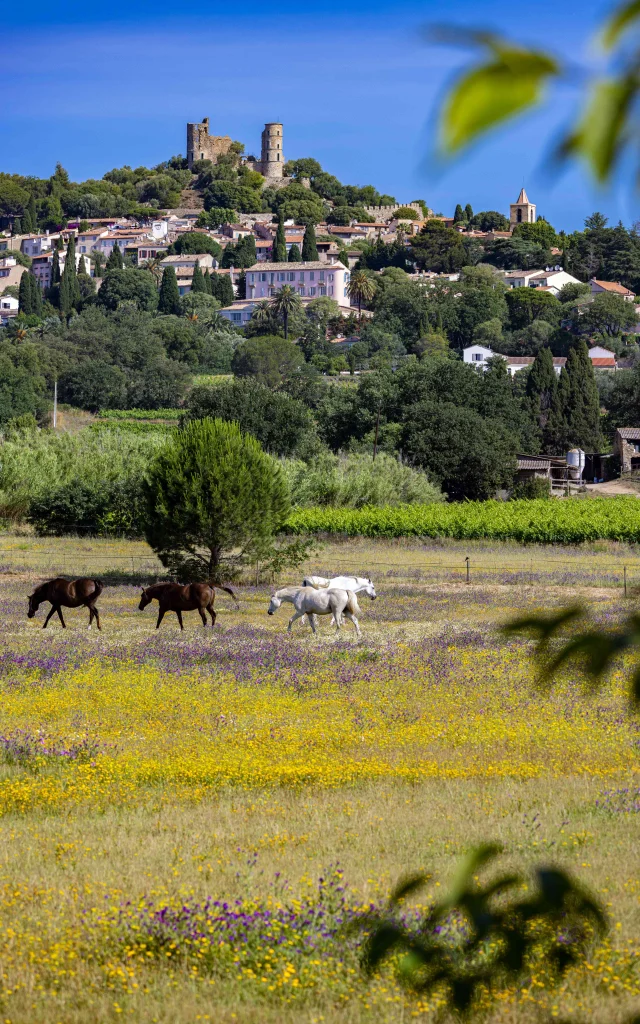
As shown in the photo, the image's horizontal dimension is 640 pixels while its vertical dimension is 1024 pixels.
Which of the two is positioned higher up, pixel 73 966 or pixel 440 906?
pixel 440 906

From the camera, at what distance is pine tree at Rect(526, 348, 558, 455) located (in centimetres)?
9794

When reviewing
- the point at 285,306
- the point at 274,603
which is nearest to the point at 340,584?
the point at 274,603

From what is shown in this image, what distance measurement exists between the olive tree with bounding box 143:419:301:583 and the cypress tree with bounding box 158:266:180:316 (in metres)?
148

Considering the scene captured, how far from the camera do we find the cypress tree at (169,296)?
181500 millimetres

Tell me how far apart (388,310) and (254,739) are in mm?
156634

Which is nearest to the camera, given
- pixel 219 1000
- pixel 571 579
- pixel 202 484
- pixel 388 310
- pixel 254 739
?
pixel 219 1000

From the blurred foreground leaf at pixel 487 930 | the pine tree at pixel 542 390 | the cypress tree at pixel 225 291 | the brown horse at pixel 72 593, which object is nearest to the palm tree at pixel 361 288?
the cypress tree at pixel 225 291

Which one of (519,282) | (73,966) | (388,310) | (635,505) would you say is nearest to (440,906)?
(73,966)

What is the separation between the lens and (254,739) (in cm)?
1602

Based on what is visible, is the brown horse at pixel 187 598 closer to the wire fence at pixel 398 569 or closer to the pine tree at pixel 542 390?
the wire fence at pixel 398 569

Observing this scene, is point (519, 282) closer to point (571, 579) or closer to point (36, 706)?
point (571, 579)

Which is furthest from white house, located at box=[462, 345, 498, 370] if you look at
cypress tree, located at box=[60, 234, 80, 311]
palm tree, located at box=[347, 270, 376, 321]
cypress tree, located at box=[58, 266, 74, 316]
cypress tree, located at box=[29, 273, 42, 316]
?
cypress tree, located at box=[29, 273, 42, 316]

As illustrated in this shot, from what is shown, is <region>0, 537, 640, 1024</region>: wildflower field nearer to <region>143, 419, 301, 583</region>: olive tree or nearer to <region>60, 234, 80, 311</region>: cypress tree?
<region>143, 419, 301, 583</region>: olive tree

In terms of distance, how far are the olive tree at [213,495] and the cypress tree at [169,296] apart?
14778 cm
